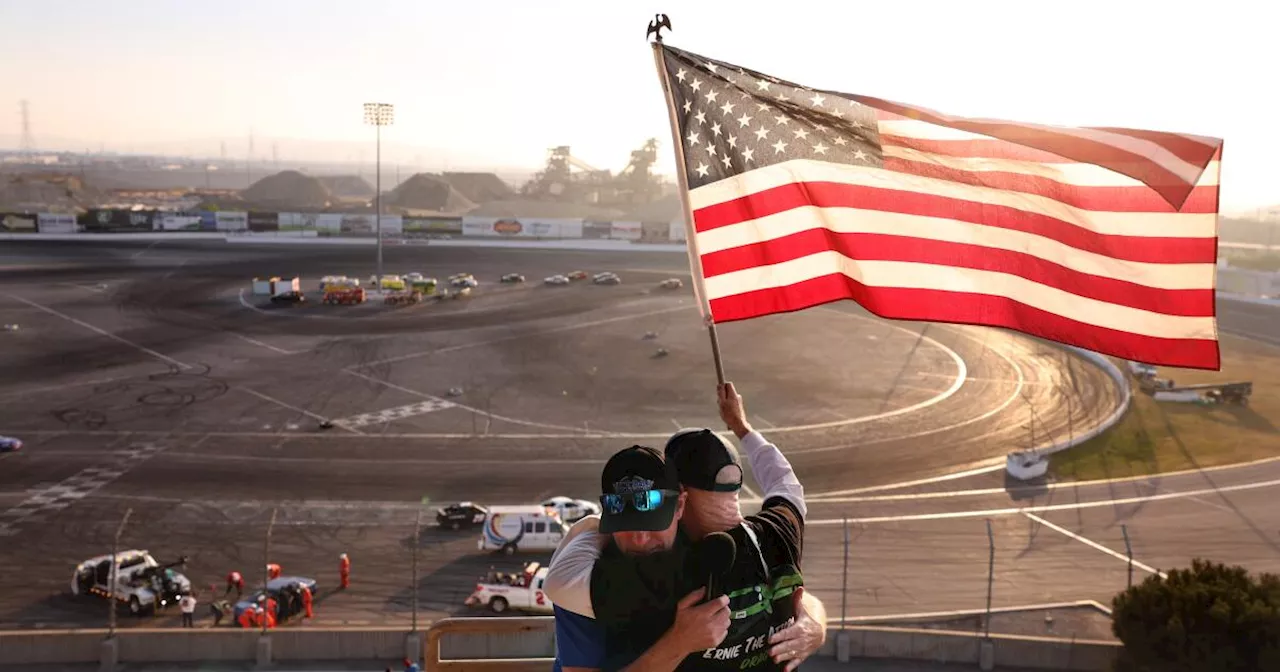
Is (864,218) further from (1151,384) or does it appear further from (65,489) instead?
(1151,384)

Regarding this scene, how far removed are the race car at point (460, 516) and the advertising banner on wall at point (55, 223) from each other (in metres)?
88.2

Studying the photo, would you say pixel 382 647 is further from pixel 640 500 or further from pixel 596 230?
pixel 596 230

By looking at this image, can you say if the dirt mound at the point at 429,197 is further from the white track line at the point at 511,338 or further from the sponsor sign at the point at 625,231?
the white track line at the point at 511,338

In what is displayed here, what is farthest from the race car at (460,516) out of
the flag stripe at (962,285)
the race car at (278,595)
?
the flag stripe at (962,285)

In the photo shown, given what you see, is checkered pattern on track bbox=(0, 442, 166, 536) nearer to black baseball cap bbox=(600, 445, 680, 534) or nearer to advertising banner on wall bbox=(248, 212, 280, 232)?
black baseball cap bbox=(600, 445, 680, 534)

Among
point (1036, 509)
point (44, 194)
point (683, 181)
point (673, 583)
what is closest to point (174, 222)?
point (44, 194)

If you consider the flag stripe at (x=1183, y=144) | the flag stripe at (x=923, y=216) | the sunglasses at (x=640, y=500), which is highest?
the flag stripe at (x=1183, y=144)

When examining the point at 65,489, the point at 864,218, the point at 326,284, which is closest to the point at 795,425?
the point at 65,489

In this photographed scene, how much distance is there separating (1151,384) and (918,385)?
12089 mm

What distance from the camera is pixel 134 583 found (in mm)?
26188

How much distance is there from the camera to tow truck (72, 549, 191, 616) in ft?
84.8

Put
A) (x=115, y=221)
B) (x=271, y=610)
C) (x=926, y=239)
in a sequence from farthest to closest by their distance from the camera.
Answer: (x=115, y=221) → (x=271, y=610) → (x=926, y=239)

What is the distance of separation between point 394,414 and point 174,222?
→ 2898 inches

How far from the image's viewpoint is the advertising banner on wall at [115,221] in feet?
340
